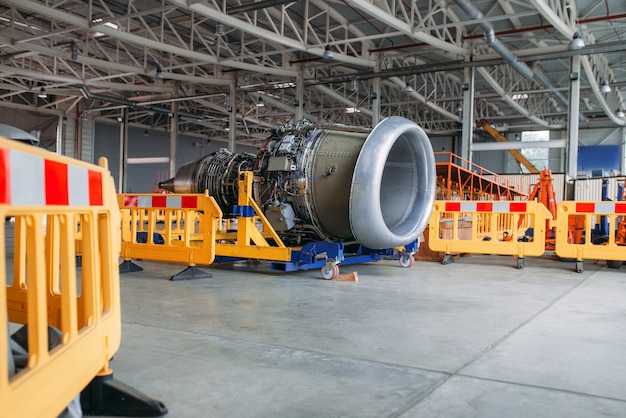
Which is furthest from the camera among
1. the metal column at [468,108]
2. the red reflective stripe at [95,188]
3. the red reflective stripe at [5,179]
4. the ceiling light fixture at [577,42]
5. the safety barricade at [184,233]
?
the metal column at [468,108]

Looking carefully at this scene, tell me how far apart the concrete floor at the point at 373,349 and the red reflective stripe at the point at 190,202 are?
1029 mm

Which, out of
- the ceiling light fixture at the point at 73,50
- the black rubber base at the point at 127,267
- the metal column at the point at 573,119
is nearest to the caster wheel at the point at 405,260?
the black rubber base at the point at 127,267

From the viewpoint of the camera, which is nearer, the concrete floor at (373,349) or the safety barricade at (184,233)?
the concrete floor at (373,349)

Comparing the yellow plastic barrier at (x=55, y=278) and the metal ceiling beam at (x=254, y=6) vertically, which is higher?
the metal ceiling beam at (x=254, y=6)

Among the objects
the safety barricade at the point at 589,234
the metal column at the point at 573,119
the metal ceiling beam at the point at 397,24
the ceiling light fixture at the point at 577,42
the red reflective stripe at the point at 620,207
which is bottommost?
the safety barricade at the point at 589,234

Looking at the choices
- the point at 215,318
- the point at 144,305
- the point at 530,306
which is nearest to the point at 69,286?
the point at 215,318

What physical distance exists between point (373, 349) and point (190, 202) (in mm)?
3975

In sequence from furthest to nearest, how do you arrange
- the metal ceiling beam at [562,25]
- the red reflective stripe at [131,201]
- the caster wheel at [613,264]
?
the metal ceiling beam at [562,25], the caster wheel at [613,264], the red reflective stripe at [131,201]

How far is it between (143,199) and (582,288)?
5.57 metres

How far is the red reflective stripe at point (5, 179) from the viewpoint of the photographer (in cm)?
128

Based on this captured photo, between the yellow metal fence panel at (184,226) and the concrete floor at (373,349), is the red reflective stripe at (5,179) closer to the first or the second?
the concrete floor at (373,349)

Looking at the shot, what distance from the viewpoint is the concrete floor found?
8.16 ft

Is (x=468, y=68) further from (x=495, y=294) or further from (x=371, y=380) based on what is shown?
(x=371, y=380)

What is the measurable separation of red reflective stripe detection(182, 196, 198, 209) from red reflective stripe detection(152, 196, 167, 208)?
12.1 inches
